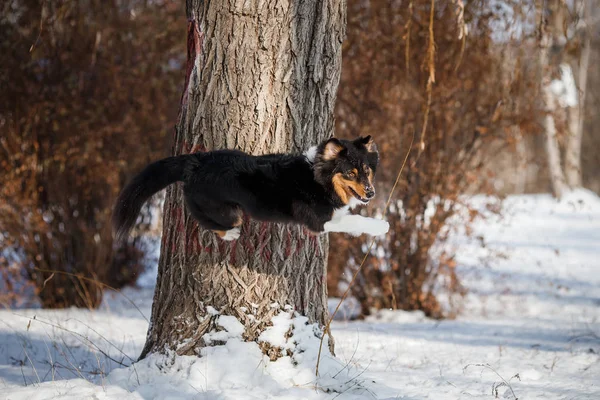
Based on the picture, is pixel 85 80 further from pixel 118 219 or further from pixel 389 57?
pixel 118 219

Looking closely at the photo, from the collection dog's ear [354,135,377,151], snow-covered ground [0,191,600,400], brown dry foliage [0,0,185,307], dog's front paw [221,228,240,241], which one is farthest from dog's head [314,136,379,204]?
brown dry foliage [0,0,185,307]

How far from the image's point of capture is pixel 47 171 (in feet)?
24.6

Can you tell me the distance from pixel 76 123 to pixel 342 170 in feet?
16.8

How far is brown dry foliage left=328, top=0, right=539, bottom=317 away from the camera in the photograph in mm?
6750

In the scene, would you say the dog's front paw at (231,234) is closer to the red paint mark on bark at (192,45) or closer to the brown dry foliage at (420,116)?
the red paint mark on bark at (192,45)

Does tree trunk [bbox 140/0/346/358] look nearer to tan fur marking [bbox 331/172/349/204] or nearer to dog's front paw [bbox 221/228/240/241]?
dog's front paw [bbox 221/228/240/241]

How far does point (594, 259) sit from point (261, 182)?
30.3 feet

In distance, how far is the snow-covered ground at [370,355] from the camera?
350cm

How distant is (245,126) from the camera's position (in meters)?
3.64

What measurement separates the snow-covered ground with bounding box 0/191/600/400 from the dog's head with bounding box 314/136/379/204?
969 mm

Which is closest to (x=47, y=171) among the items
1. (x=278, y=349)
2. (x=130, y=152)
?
(x=130, y=152)

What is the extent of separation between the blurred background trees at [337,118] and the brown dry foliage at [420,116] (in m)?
0.02

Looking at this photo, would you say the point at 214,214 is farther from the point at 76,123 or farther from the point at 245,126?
the point at 76,123

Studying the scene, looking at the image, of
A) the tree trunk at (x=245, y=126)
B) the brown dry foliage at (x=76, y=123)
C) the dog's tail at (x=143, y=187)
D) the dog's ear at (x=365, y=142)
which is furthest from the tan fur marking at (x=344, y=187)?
the brown dry foliage at (x=76, y=123)
